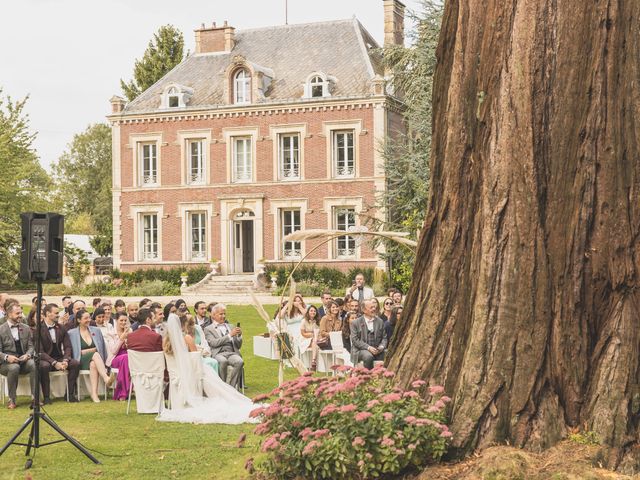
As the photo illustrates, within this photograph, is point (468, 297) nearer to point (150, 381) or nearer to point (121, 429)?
point (121, 429)

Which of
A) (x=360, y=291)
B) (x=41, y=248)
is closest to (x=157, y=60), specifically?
(x=360, y=291)

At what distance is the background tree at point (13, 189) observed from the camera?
122ft

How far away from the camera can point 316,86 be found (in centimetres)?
3650

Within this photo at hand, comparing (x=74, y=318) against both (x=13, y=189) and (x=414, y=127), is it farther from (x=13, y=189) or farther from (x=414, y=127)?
(x=13, y=189)

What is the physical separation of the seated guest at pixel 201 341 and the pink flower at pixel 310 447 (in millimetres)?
5824

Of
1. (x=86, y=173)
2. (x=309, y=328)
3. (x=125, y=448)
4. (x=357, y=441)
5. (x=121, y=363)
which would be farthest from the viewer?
(x=86, y=173)

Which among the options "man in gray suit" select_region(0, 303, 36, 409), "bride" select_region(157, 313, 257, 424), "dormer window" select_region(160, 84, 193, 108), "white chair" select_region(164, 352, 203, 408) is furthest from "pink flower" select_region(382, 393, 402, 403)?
"dormer window" select_region(160, 84, 193, 108)

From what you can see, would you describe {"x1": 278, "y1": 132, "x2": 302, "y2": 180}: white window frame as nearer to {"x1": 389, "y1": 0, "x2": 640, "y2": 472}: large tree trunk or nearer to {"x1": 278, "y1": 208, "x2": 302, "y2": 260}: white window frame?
{"x1": 278, "y1": 208, "x2": 302, "y2": 260}: white window frame

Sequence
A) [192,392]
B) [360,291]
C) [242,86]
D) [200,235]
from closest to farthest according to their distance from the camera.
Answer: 1. [192,392]
2. [360,291]
3. [242,86]
4. [200,235]

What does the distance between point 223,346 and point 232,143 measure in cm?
2499

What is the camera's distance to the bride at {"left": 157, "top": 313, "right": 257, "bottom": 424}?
37.1 ft

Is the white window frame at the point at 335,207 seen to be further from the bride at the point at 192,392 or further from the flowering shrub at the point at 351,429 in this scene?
the flowering shrub at the point at 351,429

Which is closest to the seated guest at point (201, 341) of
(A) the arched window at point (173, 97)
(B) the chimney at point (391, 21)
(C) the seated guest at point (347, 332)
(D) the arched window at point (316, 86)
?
(C) the seated guest at point (347, 332)

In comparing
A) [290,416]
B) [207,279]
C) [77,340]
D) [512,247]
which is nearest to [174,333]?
[77,340]
